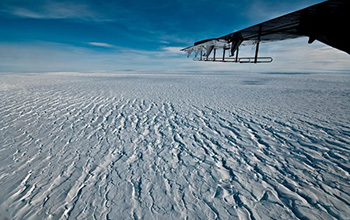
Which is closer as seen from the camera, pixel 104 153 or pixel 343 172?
pixel 343 172

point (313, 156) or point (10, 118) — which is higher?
point (10, 118)

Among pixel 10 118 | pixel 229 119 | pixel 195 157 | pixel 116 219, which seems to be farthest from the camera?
pixel 229 119

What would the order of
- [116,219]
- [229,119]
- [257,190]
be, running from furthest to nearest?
[229,119], [257,190], [116,219]

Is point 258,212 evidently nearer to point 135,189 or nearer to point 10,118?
point 135,189

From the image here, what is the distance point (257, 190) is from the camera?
3053 millimetres

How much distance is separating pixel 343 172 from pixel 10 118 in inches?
447

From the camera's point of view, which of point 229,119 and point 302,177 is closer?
point 302,177

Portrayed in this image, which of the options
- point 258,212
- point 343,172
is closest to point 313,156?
point 343,172

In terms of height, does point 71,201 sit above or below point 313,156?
above

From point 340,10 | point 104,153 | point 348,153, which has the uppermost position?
point 340,10

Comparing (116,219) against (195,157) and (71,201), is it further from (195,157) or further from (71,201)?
(195,157)

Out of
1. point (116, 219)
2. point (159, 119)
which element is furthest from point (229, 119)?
point (116, 219)

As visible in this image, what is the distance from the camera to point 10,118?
21.4 ft

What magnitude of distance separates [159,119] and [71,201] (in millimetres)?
4454
